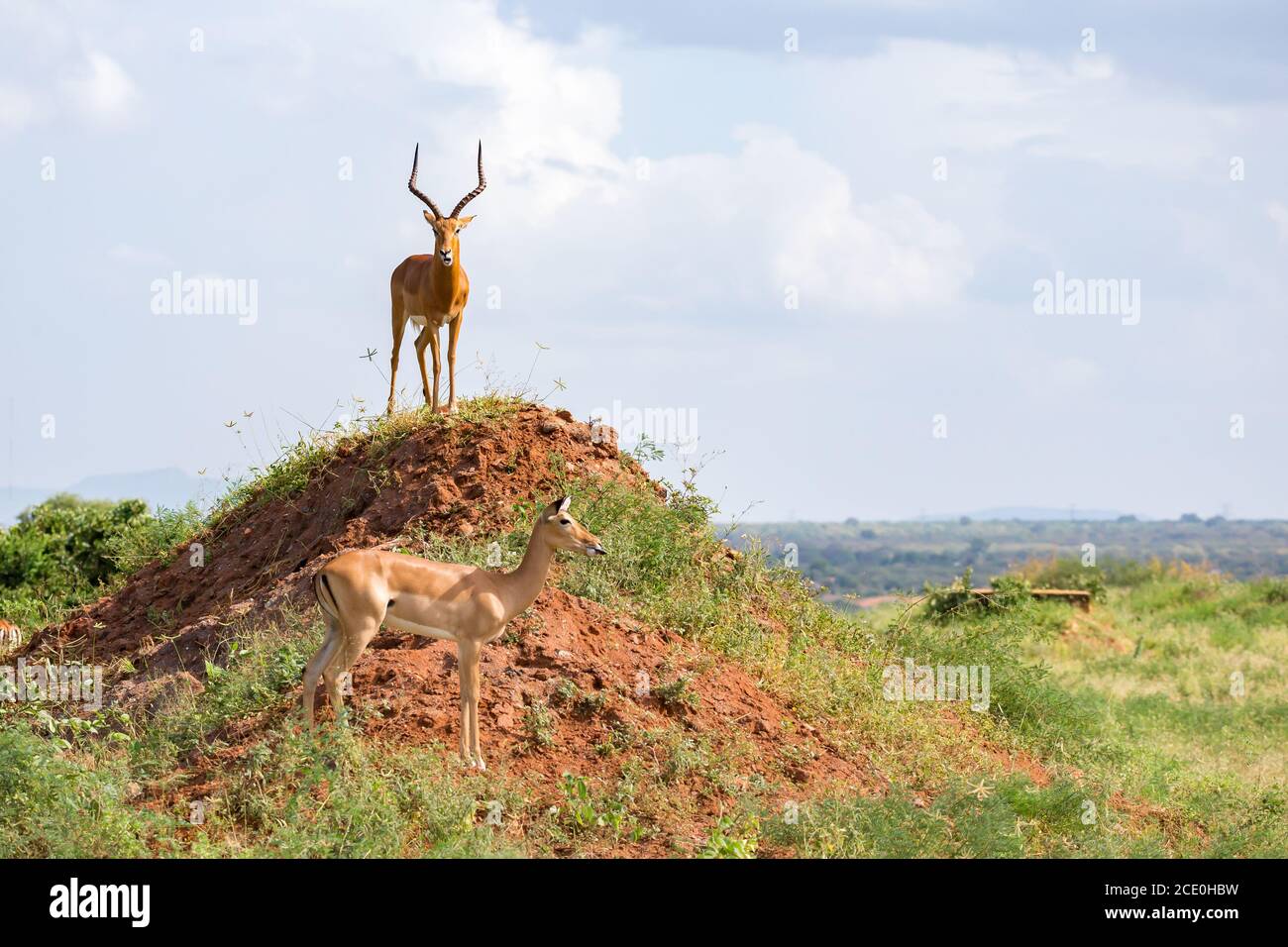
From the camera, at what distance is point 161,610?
14414 mm

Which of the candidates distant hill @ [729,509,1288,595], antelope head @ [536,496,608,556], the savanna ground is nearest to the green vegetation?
the savanna ground

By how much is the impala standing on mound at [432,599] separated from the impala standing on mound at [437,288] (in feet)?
15.8

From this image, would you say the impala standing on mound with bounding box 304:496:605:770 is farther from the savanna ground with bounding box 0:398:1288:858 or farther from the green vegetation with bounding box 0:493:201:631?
the green vegetation with bounding box 0:493:201:631

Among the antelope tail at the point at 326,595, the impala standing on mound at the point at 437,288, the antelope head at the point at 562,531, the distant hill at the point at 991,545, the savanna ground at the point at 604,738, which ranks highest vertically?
the impala standing on mound at the point at 437,288

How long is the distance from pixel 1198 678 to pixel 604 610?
1413 cm

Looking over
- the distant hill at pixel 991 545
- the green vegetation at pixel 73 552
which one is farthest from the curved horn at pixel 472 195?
the distant hill at pixel 991 545

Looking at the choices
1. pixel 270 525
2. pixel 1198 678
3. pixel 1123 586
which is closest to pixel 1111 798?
pixel 270 525

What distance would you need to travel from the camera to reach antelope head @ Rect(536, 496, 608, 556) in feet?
31.2

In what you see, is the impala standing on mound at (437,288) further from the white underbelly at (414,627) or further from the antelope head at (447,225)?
the white underbelly at (414,627)

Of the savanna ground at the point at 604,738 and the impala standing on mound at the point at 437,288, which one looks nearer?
the savanna ground at the point at 604,738

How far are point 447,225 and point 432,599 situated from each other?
5412 mm

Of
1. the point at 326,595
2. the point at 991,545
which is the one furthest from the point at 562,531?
the point at 991,545

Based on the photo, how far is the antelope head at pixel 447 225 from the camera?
13.6m

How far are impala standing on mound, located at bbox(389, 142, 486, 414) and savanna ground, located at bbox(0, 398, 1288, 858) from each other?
Answer: 0.64 metres
